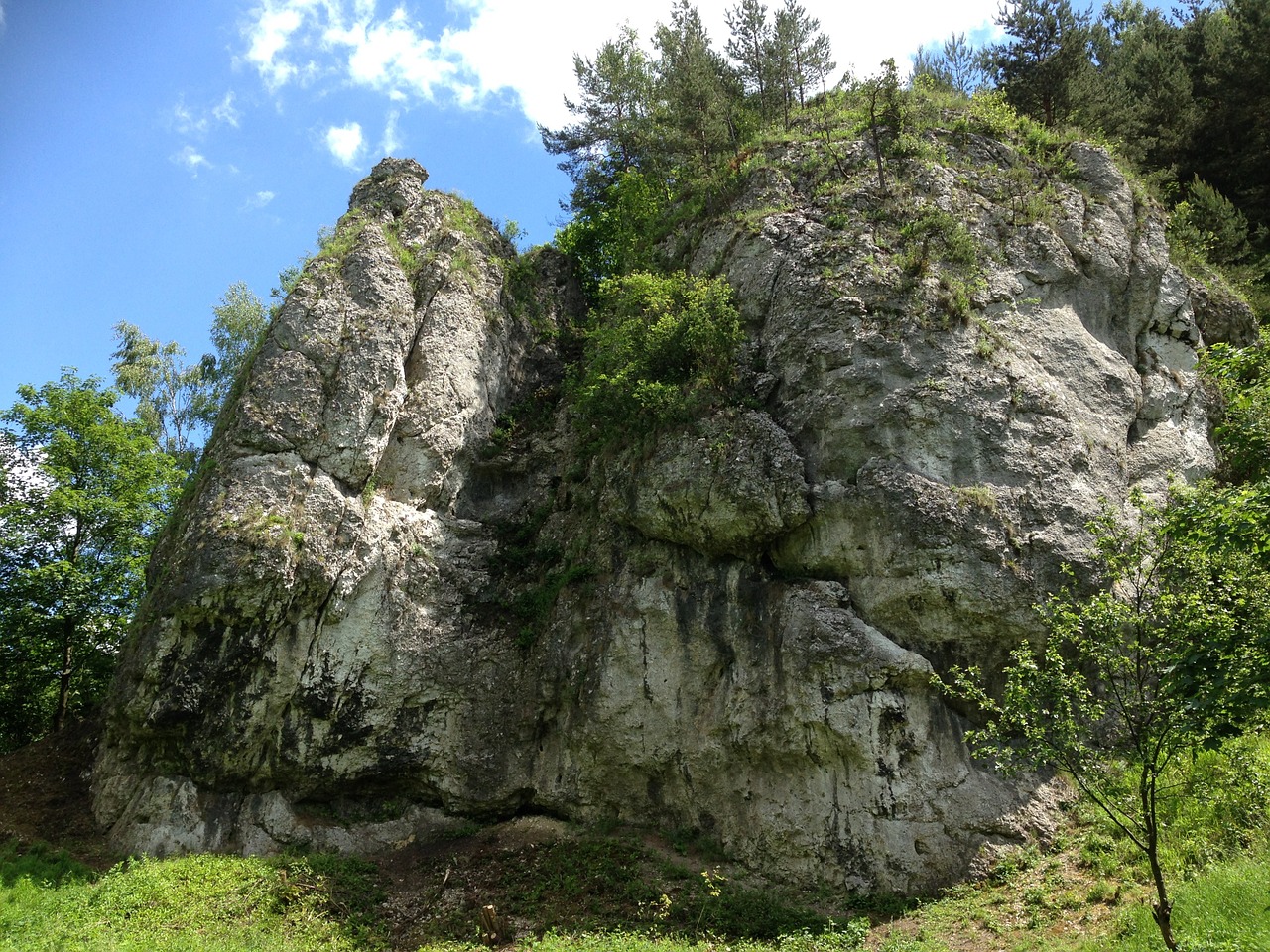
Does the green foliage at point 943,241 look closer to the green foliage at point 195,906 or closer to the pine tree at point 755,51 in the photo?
the pine tree at point 755,51

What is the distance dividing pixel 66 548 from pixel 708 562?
15734 millimetres

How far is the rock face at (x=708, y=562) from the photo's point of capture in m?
14.5

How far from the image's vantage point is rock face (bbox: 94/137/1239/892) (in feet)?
47.7

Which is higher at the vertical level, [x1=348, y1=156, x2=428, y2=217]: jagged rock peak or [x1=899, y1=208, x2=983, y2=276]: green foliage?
[x1=348, y1=156, x2=428, y2=217]: jagged rock peak

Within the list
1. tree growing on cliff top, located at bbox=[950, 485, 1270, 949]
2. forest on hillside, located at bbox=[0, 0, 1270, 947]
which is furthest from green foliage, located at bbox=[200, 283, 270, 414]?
tree growing on cliff top, located at bbox=[950, 485, 1270, 949]

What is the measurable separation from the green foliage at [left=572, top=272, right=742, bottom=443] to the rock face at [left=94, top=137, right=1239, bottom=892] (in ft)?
2.43

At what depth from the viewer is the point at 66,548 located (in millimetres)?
20281

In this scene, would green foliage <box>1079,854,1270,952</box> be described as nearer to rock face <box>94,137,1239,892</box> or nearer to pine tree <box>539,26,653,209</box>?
rock face <box>94,137,1239,892</box>

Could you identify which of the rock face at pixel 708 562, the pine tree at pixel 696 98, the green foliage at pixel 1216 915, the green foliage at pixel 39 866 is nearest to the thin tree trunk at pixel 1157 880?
the green foliage at pixel 1216 915

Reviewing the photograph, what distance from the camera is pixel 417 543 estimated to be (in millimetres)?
18391

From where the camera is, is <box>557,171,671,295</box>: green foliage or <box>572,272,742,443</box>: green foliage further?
<box>557,171,671,295</box>: green foliage

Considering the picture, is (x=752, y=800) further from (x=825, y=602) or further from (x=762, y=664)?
(x=825, y=602)

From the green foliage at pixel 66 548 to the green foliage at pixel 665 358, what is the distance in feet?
39.7

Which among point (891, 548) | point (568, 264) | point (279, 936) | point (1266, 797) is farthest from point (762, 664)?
point (568, 264)
